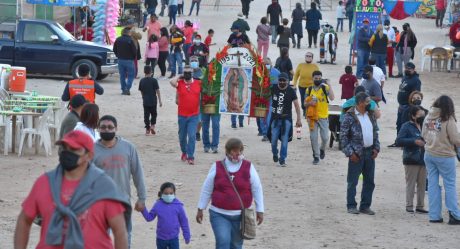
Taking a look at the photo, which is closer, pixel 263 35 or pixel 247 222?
pixel 247 222

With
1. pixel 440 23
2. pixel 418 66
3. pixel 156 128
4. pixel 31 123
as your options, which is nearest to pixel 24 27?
pixel 156 128

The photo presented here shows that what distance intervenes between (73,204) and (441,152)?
801cm

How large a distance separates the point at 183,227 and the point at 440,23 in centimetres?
4019

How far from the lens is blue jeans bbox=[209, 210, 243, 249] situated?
404 inches

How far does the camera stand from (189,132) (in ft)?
59.0

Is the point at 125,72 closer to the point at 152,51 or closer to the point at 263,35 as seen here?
the point at 152,51

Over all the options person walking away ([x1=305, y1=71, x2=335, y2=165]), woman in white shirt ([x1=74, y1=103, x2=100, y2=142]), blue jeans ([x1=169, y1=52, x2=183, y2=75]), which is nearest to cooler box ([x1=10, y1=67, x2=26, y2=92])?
person walking away ([x1=305, y1=71, x2=335, y2=165])

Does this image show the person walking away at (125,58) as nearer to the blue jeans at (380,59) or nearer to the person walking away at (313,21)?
the blue jeans at (380,59)

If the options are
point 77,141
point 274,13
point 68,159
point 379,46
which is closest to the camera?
point 68,159

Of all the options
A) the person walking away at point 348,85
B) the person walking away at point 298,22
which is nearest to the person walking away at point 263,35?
the person walking away at point 298,22

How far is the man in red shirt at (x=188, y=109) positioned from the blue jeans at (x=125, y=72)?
8913 mm

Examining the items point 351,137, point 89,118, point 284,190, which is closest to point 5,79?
point 284,190

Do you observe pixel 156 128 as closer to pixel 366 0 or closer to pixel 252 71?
pixel 252 71

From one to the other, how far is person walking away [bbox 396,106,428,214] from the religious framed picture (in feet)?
15.4
